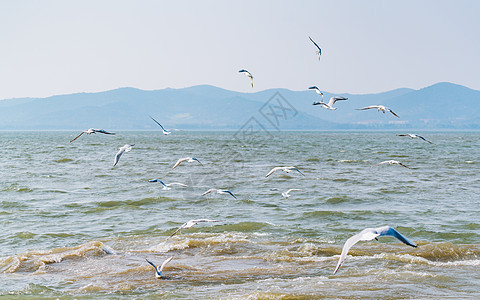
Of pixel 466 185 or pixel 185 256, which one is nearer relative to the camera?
pixel 185 256

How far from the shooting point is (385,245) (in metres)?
14.5

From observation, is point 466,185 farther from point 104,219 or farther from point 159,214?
point 104,219

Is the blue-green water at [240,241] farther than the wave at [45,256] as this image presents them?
No

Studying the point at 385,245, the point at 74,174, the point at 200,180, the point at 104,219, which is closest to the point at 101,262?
the point at 104,219

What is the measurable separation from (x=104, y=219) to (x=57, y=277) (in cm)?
735

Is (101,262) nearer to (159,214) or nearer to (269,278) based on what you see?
(269,278)

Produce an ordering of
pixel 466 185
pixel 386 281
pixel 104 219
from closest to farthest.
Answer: pixel 386 281 → pixel 104 219 → pixel 466 185

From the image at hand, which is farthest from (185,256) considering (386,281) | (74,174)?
(74,174)

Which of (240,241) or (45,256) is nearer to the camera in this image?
(45,256)

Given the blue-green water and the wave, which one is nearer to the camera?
the blue-green water

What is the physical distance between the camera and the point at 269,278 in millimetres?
11438

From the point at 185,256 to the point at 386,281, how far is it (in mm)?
5082

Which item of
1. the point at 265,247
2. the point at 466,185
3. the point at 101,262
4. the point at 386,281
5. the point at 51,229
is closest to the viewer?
the point at 386,281

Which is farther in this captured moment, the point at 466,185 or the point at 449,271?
the point at 466,185
